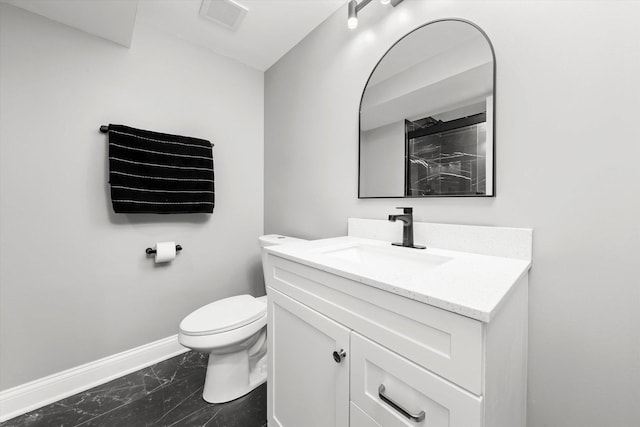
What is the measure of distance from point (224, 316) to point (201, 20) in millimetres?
1833

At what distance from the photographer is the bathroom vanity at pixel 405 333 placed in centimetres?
49

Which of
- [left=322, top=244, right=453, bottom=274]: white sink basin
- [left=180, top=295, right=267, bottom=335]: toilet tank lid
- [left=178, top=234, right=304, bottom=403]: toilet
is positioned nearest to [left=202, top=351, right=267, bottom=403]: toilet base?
[left=178, top=234, right=304, bottom=403]: toilet

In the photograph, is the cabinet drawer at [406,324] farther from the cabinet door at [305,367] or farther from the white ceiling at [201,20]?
the white ceiling at [201,20]

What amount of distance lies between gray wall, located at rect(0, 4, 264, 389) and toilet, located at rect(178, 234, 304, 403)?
580mm

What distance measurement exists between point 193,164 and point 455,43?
1.66 meters

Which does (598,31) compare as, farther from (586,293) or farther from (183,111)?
(183,111)

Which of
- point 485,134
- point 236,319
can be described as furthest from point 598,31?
point 236,319

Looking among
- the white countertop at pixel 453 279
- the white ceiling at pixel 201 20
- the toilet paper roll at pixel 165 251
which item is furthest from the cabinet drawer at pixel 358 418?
the white ceiling at pixel 201 20

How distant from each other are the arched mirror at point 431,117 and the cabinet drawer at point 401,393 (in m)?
0.72

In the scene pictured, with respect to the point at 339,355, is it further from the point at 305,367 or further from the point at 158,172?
the point at 158,172

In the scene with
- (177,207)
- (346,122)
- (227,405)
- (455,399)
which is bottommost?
(227,405)

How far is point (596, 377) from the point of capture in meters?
0.74

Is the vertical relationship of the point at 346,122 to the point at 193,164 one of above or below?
Answer: above

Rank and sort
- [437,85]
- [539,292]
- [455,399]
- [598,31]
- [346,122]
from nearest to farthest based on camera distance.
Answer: [455,399]
[598,31]
[539,292]
[437,85]
[346,122]
